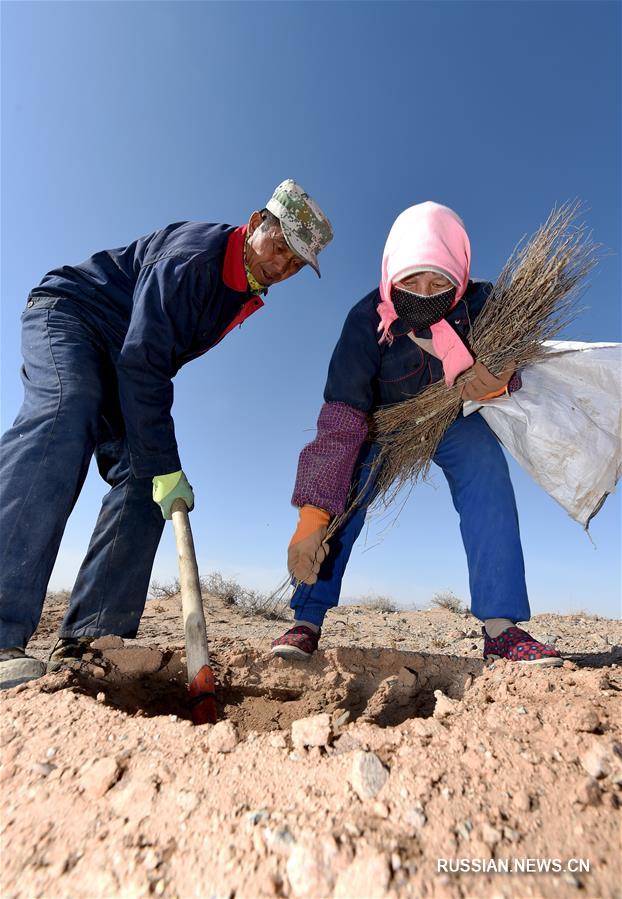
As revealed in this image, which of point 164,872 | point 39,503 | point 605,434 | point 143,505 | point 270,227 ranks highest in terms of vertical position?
point 270,227

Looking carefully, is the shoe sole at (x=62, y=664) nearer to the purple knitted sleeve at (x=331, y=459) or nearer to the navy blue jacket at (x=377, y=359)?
the purple knitted sleeve at (x=331, y=459)

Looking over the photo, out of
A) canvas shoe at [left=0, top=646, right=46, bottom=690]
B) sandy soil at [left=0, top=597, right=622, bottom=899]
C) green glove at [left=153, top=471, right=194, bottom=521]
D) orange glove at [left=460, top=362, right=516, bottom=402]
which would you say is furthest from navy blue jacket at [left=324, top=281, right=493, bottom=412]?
canvas shoe at [left=0, top=646, right=46, bottom=690]

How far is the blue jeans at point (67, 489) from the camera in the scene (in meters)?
1.49

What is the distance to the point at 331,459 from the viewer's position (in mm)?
2145

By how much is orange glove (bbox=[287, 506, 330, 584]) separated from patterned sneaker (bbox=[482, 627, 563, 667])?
0.74 m

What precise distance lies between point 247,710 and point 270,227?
1.97 m

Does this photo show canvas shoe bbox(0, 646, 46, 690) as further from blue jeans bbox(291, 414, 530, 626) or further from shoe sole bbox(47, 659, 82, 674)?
blue jeans bbox(291, 414, 530, 626)

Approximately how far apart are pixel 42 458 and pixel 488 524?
66.4 inches

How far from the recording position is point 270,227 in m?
2.16

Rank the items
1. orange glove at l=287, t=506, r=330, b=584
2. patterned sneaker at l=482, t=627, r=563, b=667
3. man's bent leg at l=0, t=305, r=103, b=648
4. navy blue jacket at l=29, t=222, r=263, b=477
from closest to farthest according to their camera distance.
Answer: man's bent leg at l=0, t=305, r=103, b=648
patterned sneaker at l=482, t=627, r=563, b=667
navy blue jacket at l=29, t=222, r=263, b=477
orange glove at l=287, t=506, r=330, b=584

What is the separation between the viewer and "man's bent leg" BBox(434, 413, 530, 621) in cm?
186

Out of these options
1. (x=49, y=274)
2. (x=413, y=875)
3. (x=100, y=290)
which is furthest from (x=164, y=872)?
(x=49, y=274)

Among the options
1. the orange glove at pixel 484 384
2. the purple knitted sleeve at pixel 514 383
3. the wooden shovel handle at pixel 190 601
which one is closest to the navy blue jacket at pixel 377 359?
the orange glove at pixel 484 384

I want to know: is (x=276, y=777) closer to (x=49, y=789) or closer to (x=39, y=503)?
(x=49, y=789)
